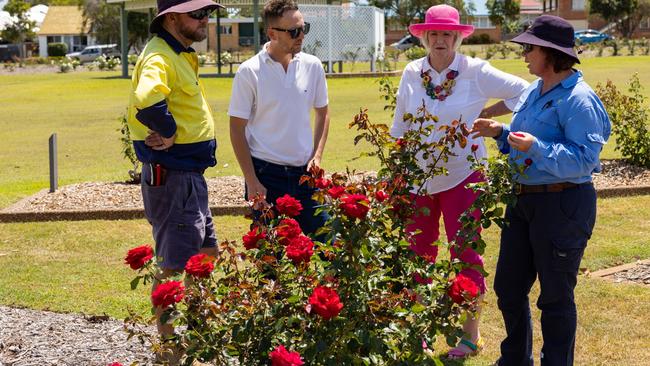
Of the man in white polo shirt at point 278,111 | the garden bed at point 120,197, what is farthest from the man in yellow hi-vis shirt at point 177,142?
the garden bed at point 120,197

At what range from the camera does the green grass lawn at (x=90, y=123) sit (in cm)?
1286

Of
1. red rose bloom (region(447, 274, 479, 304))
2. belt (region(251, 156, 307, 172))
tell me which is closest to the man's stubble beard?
belt (region(251, 156, 307, 172))

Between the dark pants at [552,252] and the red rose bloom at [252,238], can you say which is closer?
the red rose bloom at [252,238]

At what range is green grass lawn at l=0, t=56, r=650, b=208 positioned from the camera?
1286cm

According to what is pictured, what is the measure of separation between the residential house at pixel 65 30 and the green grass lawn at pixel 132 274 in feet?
285

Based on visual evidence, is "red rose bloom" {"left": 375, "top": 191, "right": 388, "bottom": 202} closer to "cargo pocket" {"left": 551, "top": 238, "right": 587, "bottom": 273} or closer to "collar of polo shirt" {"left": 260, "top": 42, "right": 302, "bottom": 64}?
"cargo pocket" {"left": 551, "top": 238, "right": 587, "bottom": 273}

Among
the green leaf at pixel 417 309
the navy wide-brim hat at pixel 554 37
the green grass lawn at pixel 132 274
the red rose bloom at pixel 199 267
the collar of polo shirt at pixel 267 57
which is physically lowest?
the green grass lawn at pixel 132 274

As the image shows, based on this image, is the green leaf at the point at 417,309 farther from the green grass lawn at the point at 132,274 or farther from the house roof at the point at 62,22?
the house roof at the point at 62,22

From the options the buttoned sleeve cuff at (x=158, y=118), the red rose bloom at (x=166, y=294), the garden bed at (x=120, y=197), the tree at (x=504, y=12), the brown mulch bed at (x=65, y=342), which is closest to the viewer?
the red rose bloom at (x=166, y=294)

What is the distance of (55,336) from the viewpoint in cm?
534

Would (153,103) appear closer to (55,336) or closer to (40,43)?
(55,336)

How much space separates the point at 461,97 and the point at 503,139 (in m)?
0.72

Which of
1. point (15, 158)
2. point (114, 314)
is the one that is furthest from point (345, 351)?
point (15, 158)

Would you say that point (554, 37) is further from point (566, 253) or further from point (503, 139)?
point (566, 253)
